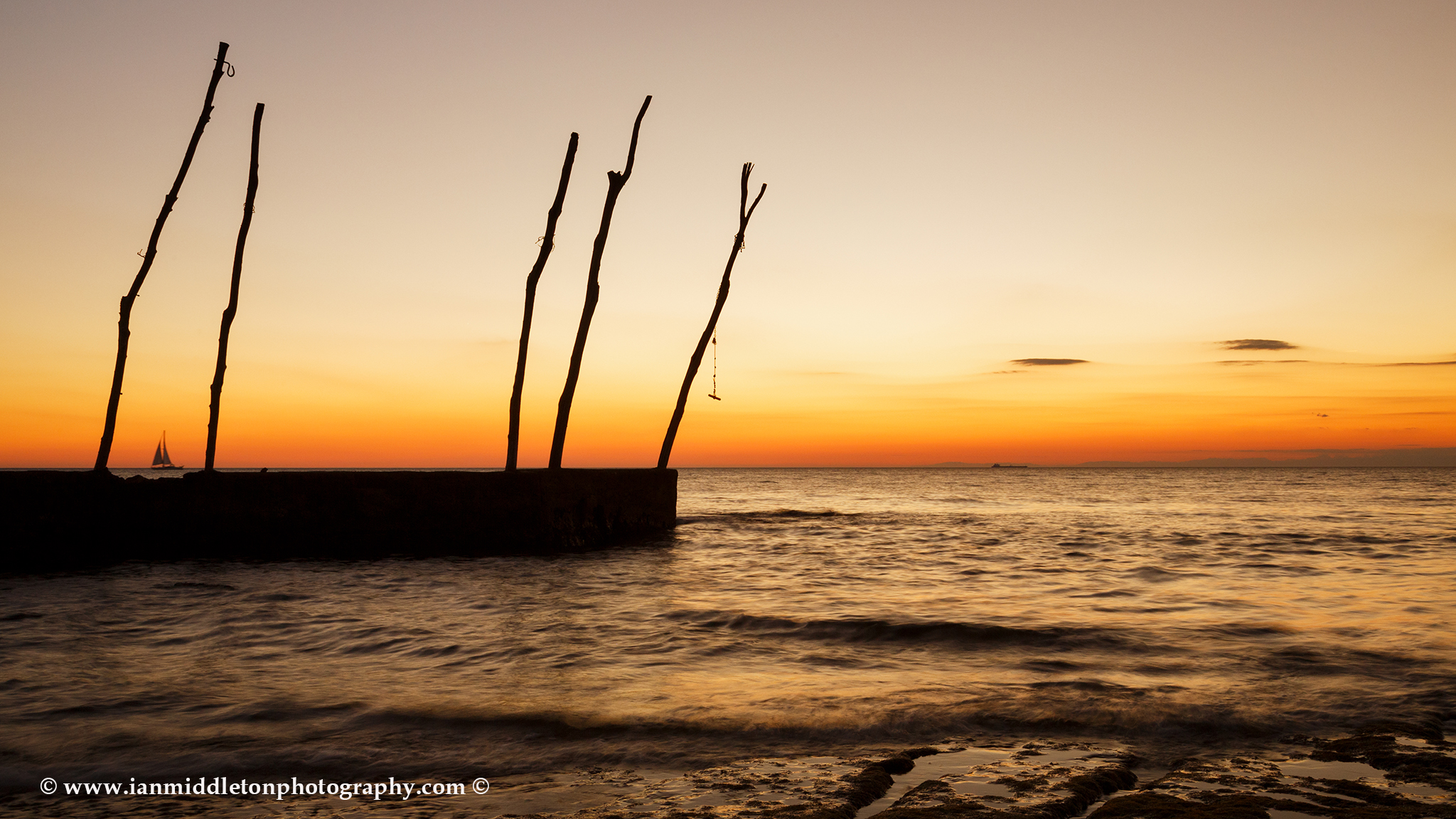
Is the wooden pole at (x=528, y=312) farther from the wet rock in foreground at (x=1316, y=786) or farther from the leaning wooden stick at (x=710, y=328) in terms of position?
the wet rock in foreground at (x=1316, y=786)

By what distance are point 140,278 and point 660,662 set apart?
9565 mm

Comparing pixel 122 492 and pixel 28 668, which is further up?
pixel 122 492

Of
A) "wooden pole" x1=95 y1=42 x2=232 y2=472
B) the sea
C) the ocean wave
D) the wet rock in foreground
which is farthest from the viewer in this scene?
"wooden pole" x1=95 y1=42 x2=232 y2=472

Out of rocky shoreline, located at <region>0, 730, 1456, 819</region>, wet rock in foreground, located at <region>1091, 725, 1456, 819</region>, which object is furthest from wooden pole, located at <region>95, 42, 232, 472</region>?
wet rock in foreground, located at <region>1091, 725, 1456, 819</region>

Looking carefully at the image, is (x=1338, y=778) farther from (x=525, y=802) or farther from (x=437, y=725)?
(x=437, y=725)

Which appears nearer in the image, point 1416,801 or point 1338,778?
point 1416,801

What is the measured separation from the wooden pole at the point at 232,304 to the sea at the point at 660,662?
1740 millimetres

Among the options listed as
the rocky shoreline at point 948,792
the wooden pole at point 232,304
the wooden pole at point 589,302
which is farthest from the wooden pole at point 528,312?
the rocky shoreline at point 948,792

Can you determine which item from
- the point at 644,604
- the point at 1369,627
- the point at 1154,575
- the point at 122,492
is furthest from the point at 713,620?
the point at 122,492

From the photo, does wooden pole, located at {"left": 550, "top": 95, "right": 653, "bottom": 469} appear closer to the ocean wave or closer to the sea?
the sea

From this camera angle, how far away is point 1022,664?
6.08 meters

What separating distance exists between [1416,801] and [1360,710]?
1.93m

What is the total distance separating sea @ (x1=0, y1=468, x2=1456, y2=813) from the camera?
4109 millimetres

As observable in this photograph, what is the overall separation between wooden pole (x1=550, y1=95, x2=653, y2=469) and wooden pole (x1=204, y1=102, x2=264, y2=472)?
476 centimetres
